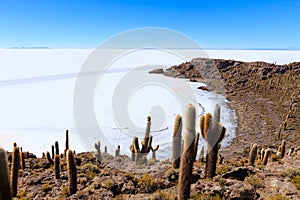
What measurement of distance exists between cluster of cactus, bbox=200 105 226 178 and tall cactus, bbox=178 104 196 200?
0.73 m

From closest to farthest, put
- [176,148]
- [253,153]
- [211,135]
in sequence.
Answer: [211,135] → [176,148] → [253,153]

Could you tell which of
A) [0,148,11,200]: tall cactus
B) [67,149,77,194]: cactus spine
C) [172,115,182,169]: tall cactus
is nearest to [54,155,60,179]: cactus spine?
[67,149,77,194]: cactus spine

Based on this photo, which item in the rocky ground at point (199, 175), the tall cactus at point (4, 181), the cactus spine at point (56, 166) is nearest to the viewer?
the tall cactus at point (4, 181)

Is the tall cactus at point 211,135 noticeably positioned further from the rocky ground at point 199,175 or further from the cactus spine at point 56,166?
the cactus spine at point 56,166

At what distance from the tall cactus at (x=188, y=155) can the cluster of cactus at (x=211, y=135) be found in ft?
2.38

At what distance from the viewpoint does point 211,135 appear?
290 inches

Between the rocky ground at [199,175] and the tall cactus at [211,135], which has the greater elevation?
the tall cactus at [211,135]

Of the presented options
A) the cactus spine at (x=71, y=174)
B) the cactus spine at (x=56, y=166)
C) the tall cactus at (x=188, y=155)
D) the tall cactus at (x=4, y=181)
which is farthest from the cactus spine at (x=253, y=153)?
the tall cactus at (x=4, y=181)

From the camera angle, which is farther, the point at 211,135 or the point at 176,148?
the point at 176,148

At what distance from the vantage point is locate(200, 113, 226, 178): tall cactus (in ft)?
23.0

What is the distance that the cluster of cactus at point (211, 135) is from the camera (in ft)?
22.9

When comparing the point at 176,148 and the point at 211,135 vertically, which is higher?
the point at 211,135

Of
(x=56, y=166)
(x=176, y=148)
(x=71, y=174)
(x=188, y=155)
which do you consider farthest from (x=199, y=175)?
(x=56, y=166)

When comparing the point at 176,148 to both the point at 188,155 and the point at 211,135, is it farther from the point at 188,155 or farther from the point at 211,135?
the point at 188,155
